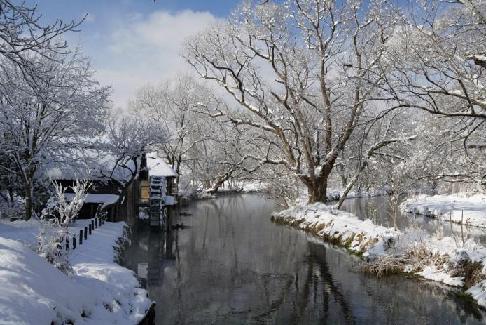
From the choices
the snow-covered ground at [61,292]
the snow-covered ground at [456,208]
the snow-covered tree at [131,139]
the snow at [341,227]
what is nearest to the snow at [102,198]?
the snow-covered tree at [131,139]

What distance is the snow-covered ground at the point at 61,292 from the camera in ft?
22.0

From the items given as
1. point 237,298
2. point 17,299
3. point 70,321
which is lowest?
point 237,298

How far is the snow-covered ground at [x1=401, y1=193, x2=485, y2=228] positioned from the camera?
90.3 ft

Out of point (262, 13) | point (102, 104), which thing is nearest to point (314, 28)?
point (262, 13)

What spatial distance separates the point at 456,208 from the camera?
32.0 m

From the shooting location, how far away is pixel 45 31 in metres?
6.73

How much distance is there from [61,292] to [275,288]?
24.1ft

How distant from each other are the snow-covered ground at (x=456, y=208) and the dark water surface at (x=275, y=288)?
36.9ft

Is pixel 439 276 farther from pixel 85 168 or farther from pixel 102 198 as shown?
pixel 102 198

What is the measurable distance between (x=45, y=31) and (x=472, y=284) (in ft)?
40.9

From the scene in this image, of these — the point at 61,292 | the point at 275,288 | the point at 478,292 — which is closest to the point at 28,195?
the point at 275,288

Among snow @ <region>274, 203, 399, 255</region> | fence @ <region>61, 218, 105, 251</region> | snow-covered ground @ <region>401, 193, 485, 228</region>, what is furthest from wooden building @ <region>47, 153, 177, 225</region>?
snow-covered ground @ <region>401, 193, 485, 228</region>

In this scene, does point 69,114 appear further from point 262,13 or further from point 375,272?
point 375,272

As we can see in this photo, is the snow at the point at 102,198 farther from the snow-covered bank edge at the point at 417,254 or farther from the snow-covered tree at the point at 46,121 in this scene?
the snow-covered bank edge at the point at 417,254
